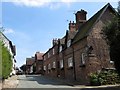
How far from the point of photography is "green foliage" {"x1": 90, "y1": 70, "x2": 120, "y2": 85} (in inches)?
1249

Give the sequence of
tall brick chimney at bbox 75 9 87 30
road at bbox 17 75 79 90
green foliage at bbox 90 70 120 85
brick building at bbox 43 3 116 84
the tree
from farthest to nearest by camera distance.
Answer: tall brick chimney at bbox 75 9 87 30
brick building at bbox 43 3 116 84
green foliage at bbox 90 70 120 85
road at bbox 17 75 79 90
the tree

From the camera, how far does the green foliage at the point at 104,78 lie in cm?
3173

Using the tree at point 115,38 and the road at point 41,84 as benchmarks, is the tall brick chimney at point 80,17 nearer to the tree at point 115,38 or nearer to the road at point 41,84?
the road at point 41,84

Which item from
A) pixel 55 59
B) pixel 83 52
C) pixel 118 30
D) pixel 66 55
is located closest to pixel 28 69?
pixel 55 59

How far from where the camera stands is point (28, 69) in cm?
13425

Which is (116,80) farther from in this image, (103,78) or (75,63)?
(75,63)

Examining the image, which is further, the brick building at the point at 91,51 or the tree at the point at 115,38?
the brick building at the point at 91,51

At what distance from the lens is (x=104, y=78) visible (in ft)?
105

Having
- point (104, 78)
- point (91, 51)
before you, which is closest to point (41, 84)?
point (91, 51)

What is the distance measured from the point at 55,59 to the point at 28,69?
7572cm

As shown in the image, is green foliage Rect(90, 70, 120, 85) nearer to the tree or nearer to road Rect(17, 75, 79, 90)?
road Rect(17, 75, 79, 90)

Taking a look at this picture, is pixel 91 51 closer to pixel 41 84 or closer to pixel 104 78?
pixel 104 78

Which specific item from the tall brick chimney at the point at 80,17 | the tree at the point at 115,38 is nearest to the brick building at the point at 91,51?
the tall brick chimney at the point at 80,17

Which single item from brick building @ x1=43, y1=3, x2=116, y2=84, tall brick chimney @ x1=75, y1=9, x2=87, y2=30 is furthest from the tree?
tall brick chimney @ x1=75, y1=9, x2=87, y2=30
